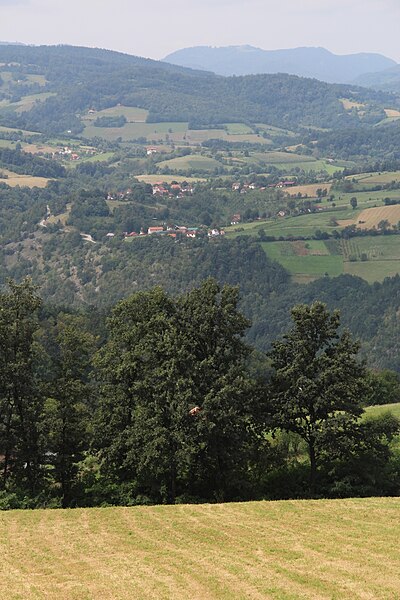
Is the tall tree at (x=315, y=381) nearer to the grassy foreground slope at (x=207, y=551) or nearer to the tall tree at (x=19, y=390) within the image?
the grassy foreground slope at (x=207, y=551)

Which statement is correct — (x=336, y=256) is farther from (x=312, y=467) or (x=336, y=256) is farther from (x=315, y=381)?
(x=315, y=381)

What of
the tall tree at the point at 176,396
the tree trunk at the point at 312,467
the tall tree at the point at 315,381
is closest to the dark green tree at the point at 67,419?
the tall tree at the point at 176,396

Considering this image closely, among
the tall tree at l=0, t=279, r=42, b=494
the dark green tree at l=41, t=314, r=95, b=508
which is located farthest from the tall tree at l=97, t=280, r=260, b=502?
the tall tree at l=0, t=279, r=42, b=494

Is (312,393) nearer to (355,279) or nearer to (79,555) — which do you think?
(79,555)

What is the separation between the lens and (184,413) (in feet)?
111

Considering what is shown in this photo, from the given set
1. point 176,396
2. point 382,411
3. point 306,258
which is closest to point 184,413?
point 176,396

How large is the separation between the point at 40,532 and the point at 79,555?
3.75 m

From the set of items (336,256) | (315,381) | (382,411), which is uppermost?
(315,381)

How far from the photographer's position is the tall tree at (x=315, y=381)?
35.1 metres

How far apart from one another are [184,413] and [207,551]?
30.8ft

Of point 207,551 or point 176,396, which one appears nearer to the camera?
point 207,551

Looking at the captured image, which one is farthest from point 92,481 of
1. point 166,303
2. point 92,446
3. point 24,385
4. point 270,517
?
point 270,517

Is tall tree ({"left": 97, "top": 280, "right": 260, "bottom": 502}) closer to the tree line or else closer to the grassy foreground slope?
the tree line

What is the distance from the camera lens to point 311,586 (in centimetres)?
2119
